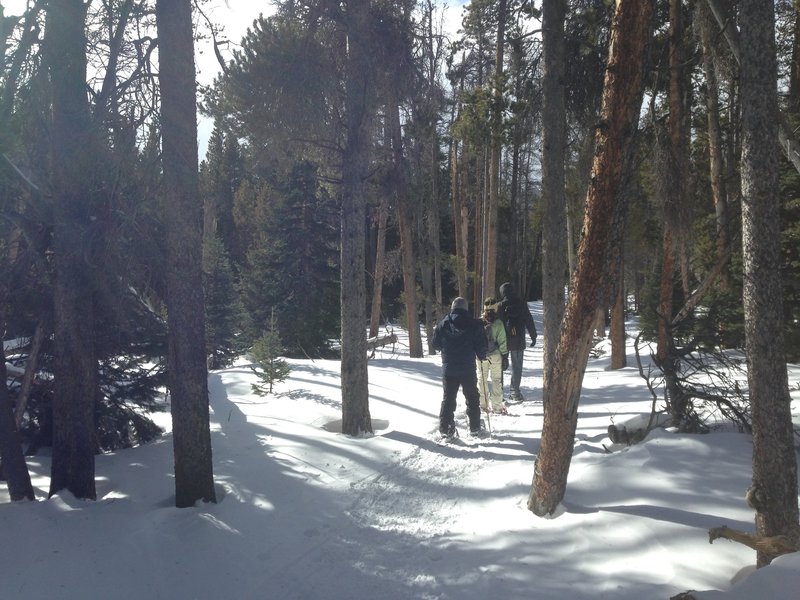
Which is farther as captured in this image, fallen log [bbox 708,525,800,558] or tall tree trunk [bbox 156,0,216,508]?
tall tree trunk [bbox 156,0,216,508]

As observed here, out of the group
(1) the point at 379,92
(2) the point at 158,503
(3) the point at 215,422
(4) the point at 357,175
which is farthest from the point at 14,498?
(1) the point at 379,92

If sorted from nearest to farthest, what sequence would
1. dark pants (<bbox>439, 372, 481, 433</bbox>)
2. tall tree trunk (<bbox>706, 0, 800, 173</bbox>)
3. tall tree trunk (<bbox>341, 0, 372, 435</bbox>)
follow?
1. tall tree trunk (<bbox>706, 0, 800, 173</bbox>)
2. dark pants (<bbox>439, 372, 481, 433</bbox>)
3. tall tree trunk (<bbox>341, 0, 372, 435</bbox>)

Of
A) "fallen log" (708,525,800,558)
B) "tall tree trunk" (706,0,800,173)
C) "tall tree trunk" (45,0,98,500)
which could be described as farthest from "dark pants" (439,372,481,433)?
"fallen log" (708,525,800,558)

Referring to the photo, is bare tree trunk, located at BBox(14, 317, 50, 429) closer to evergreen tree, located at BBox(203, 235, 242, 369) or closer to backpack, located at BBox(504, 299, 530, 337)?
backpack, located at BBox(504, 299, 530, 337)

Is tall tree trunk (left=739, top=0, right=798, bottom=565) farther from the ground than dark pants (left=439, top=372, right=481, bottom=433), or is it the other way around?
tall tree trunk (left=739, top=0, right=798, bottom=565)

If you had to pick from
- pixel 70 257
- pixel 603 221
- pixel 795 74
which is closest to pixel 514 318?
pixel 603 221

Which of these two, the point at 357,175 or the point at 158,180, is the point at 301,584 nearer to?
the point at 158,180

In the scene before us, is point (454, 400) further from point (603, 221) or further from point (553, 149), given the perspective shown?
point (603, 221)

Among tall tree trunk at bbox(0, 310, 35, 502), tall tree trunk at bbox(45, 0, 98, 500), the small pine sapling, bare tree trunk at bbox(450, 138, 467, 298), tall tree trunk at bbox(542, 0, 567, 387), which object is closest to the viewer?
tall tree trunk at bbox(0, 310, 35, 502)

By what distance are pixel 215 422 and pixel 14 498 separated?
311 cm

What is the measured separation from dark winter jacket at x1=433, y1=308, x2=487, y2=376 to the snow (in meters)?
1.11

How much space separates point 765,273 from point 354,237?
217 inches

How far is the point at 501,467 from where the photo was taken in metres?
6.68

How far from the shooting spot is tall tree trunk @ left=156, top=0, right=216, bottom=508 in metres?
5.54
